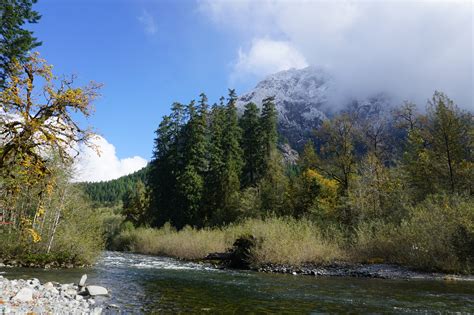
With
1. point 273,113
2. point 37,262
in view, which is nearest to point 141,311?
point 37,262

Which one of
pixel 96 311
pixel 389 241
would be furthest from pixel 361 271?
pixel 96 311

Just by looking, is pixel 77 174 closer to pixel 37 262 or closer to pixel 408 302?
pixel 37 262

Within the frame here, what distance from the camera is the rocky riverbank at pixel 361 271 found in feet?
63.9

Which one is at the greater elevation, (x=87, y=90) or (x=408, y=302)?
(x=87, y=90)

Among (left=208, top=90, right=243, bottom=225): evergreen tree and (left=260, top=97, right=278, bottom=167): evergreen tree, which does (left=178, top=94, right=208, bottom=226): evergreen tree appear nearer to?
(left=208, top=90, right=243, bottom=225): evergreen tree

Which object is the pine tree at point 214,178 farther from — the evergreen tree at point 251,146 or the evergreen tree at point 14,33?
the evergreen tree at point 14,33

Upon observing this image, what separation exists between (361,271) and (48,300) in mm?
16498

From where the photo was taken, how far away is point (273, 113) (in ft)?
189

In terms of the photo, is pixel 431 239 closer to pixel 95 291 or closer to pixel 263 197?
pixel 95 291

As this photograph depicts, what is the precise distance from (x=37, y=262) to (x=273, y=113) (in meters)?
41.6

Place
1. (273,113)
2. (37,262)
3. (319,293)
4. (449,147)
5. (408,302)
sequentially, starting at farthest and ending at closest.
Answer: (273,113), (449,147), (37,262), (319,293), (408,302)

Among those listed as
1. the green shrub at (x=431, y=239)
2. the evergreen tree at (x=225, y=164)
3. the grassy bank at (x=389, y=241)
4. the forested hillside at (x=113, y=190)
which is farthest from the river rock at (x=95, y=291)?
the forested hillside at (x=113, y=190)

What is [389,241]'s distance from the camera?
24.0 m

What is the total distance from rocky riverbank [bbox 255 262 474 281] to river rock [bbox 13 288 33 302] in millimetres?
Result: 14920
